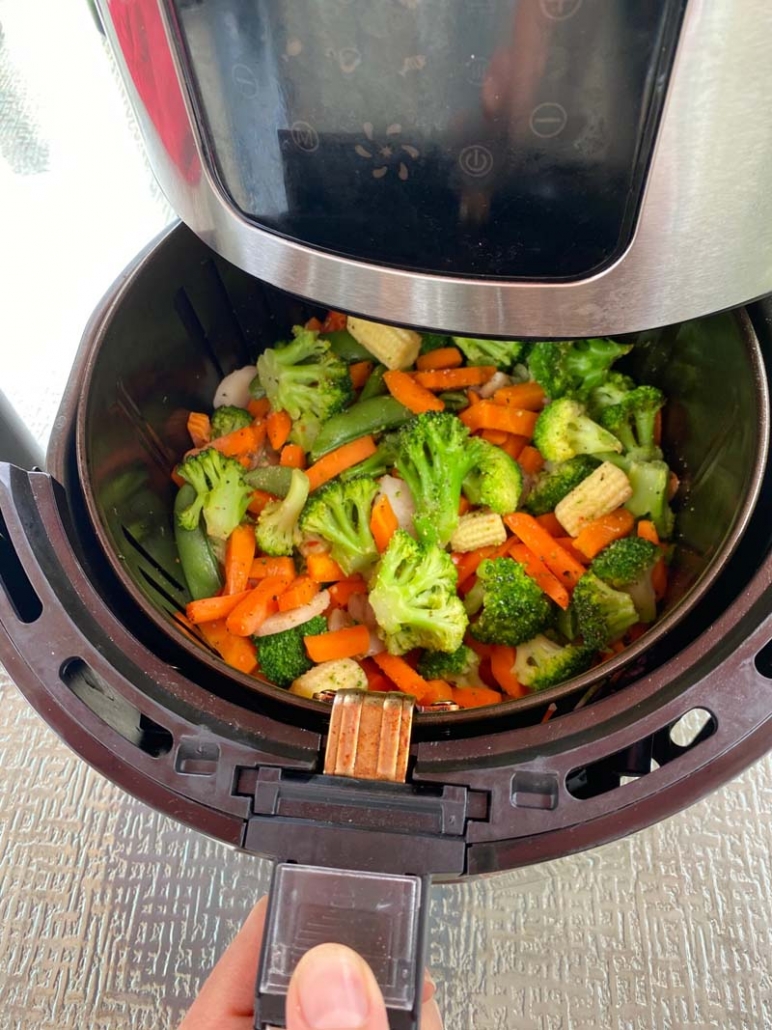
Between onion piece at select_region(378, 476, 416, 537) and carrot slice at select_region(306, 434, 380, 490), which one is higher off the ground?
carrot slice at select_region(306, 434, 380, 490)

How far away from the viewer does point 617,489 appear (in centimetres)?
88

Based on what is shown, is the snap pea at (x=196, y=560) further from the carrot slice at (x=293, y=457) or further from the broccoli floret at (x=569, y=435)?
the broccoli floret at (x=569, y=435)

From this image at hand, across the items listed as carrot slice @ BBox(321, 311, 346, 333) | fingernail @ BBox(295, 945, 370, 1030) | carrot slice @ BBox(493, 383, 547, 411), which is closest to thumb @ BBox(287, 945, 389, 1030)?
fingernail @ BBox(295, 945, 370, 1030)

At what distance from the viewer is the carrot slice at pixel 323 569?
92 centimetres

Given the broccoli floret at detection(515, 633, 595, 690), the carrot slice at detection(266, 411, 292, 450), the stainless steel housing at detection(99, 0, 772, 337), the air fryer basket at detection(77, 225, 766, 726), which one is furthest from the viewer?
the carrot slice at detection(266, 411, 292, 450)

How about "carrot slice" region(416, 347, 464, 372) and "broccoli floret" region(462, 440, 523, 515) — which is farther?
"carrot slice" region(416, 347, 464, 372)

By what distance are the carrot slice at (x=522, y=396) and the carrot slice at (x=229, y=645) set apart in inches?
17.5

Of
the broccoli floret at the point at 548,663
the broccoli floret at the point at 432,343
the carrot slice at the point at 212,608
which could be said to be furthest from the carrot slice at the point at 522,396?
the carrot slice at the point at 212,608

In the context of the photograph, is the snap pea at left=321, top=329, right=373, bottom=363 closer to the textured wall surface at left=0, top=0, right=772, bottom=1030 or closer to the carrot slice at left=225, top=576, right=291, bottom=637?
the carrot slice at left=225, top=576, right=291, bottom=637

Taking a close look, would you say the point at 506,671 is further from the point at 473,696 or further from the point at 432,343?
the point at 432,343

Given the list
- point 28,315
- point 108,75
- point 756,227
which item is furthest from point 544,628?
point 108,75

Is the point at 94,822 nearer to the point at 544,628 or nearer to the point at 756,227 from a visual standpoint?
the point at 544,628

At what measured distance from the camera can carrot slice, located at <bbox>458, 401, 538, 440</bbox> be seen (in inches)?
38.0

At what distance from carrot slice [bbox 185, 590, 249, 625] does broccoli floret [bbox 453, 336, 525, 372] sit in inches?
17.5
